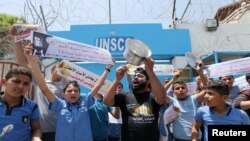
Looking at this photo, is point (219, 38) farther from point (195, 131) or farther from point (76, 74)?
point (195, 131)

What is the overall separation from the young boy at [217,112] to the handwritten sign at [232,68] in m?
1.10

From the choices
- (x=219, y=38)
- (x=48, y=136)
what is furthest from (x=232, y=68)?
(x=219, y=38)

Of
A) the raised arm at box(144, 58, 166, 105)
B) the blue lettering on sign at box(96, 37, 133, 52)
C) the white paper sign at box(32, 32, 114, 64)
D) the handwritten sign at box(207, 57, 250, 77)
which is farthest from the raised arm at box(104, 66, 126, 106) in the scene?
the blue lettering on sign at box(96, 37, 133, 52)

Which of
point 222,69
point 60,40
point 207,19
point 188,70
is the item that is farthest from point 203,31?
point 60,40

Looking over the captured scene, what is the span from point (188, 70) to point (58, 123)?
6.53 m

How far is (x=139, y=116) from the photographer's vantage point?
3.24 m

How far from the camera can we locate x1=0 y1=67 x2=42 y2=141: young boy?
286cm

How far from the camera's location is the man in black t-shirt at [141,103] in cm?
321

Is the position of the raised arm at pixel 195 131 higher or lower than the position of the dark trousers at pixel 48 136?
higher

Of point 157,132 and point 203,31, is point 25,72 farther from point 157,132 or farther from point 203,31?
point 203,31

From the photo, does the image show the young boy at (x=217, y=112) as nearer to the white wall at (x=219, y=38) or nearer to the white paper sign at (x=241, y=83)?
the white paper sign at (x=241, y=83)

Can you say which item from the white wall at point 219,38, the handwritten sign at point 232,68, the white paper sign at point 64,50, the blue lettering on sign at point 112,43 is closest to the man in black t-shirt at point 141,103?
the white paper sign at point 64,50

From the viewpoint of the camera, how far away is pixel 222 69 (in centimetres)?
436

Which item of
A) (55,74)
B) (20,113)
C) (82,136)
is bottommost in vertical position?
(82,136)
